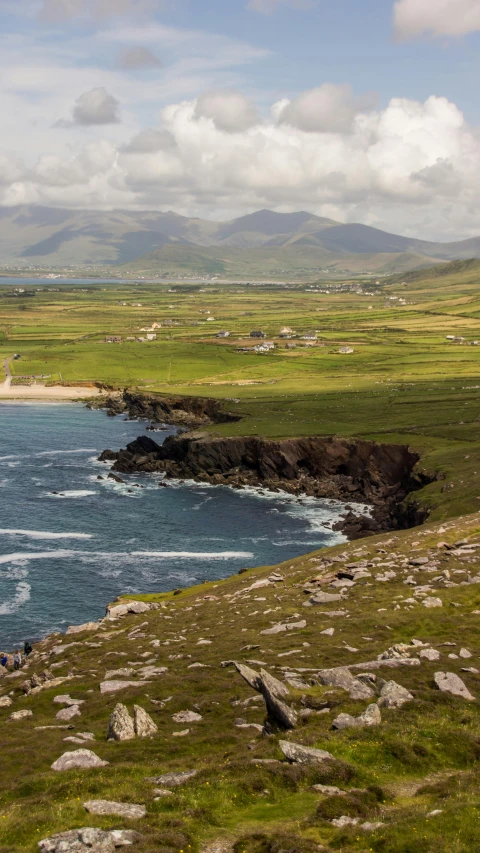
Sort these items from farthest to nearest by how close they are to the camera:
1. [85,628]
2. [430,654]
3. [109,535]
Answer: [109,535], [85,628], [430,654]

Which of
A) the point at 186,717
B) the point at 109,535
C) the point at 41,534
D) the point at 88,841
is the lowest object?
the point at 109,535

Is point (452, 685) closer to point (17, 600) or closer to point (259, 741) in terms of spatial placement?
point (259, 741)

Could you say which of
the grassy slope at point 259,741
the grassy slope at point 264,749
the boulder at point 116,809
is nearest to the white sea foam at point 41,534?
the grassy slope at point 259,741

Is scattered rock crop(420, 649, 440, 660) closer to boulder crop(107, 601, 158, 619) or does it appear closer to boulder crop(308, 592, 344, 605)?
boulder crop(308, 592, 344, 605)

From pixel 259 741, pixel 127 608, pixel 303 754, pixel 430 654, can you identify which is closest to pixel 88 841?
pixel 303 754

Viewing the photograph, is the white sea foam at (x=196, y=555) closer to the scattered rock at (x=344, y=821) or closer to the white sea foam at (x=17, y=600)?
the white sea foam at (x=17, y=600)

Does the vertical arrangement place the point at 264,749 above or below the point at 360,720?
below

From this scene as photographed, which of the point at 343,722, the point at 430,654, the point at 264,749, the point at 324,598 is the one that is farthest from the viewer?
the point at 324,598

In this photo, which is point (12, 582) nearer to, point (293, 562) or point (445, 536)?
point (293, 562)
